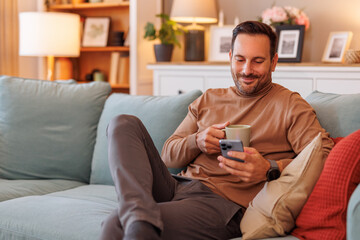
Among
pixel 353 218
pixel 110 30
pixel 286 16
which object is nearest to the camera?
pixel 353 218

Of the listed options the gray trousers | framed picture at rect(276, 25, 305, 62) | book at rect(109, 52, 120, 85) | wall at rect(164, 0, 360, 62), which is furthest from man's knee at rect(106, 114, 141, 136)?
book at rect(109, 52, 120, 85)

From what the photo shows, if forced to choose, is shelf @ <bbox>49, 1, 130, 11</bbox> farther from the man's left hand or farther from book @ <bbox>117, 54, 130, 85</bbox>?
the man's left hand

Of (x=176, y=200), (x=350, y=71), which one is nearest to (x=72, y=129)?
(x=176, y=200)

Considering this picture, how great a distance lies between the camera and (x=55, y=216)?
5.96 feet

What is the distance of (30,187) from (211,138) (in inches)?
39.0

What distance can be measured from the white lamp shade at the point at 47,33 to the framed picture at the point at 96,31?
1.98ft

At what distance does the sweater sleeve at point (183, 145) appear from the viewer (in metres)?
1.88

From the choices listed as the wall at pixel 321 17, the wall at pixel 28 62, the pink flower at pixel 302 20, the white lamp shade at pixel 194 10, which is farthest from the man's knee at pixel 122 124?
the wall at pixel 28 62

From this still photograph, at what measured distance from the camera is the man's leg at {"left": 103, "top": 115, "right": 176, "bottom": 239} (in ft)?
4.37

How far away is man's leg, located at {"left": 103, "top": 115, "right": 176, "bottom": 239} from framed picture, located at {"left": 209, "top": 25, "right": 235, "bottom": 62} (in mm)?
2325

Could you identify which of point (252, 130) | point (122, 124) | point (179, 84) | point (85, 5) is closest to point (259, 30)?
point (252, 130)

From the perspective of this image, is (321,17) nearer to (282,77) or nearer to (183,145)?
(282,77)

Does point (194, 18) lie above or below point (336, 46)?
above

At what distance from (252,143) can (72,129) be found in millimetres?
1038
